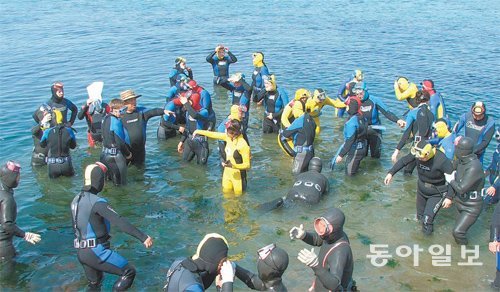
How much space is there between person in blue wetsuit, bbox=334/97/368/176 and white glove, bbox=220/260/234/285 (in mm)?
7383

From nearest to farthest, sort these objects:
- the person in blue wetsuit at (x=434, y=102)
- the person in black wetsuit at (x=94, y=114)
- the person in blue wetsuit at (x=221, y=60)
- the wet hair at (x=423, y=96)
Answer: the wet hair at (x=423, y=96) → the person in blue wetsuit at (x=434, y=102) → the person in black wetsuit at (x=94, y=114) → the person in blue wetsuit at (x=221, y=60)

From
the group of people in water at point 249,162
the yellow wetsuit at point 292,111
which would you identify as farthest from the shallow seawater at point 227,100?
the yellow wetsuit at point 292,111

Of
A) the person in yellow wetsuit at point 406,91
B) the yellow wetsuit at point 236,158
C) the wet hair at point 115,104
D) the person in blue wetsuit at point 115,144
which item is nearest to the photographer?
the yellow wetsuit at point 236,158

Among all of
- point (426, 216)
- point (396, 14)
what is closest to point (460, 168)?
point (426, 216)

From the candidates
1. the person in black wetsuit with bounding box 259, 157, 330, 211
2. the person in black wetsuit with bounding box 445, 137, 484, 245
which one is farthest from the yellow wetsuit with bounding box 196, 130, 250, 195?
the person in black wetsuit with bounding box 445, 137, 484, 245

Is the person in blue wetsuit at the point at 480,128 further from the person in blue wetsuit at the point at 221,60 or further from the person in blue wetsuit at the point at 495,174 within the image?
the person in blue wetsuit at the point at 221,60

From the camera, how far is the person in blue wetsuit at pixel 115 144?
12.5m

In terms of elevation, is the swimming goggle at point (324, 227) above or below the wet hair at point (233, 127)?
above

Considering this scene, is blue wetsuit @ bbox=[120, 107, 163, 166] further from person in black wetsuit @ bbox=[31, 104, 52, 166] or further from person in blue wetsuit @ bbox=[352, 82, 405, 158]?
person in blue wetsuit @ bbox=[352, 82, 405, 158]

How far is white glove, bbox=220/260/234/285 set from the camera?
6164 millimetres

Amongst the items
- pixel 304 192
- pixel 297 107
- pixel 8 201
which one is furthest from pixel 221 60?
pixel 8 201

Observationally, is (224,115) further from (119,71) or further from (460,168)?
(460,168)

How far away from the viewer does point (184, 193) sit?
13.4 metres

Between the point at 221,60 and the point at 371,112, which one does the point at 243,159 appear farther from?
the point at 221,60
